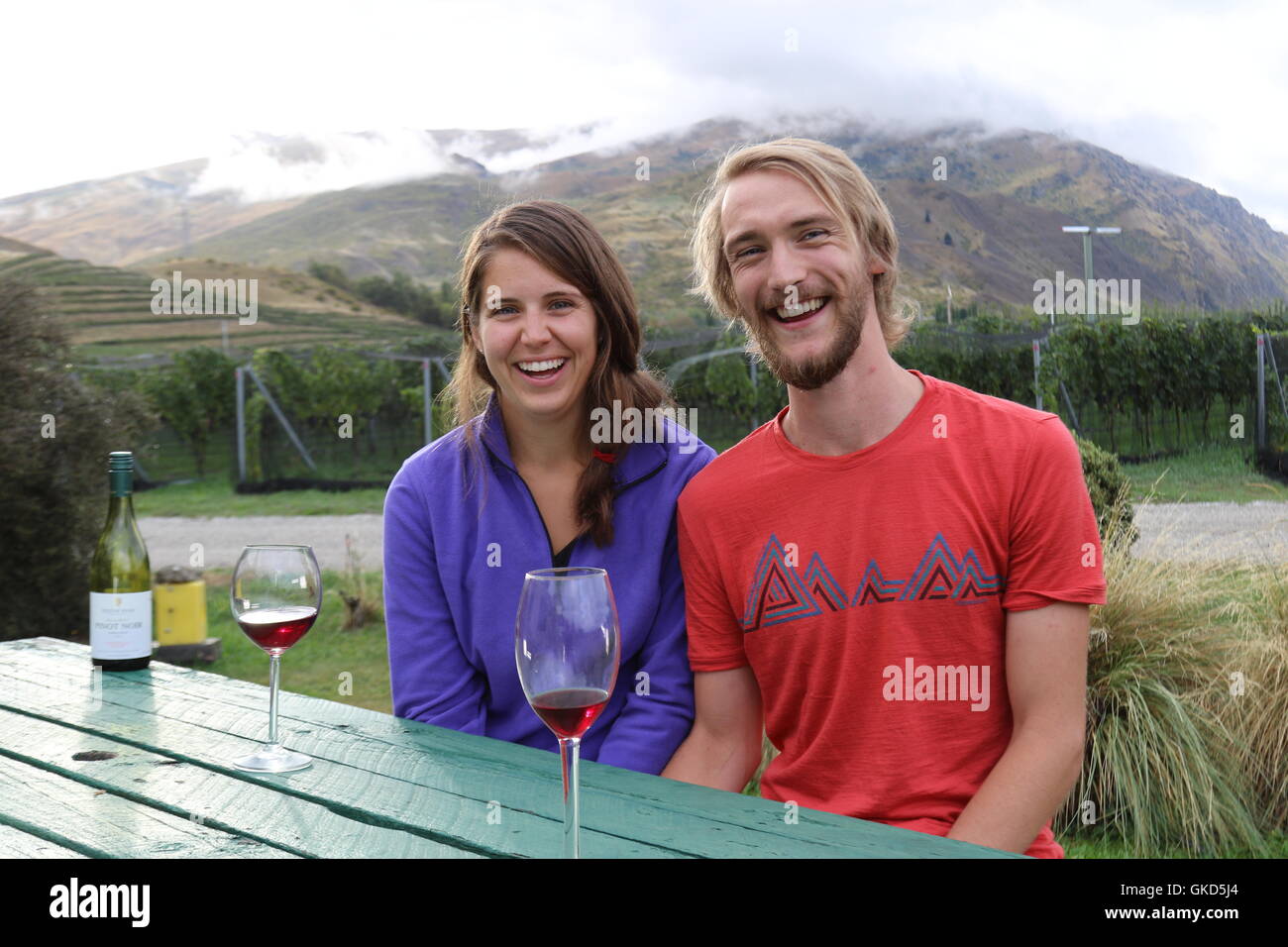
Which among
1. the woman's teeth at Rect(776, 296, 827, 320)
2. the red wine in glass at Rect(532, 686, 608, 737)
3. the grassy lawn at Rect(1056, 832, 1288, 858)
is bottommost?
the grassy lawn at Rect(1056, 832, 1288, 858)

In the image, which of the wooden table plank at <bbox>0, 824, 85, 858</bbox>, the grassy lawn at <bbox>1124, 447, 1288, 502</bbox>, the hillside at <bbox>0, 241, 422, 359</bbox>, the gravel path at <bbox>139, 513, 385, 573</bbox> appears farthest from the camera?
the hillside at <bbox>0, 241, 422, 359</bbox>

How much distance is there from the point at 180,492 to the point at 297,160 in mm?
85516

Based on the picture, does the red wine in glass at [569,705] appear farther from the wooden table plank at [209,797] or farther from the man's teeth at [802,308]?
the man's teeth at [802,308]

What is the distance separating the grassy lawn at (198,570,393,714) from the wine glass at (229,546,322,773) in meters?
4.40

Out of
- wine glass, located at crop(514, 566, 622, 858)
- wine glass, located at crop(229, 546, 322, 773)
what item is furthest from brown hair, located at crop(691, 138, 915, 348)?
wine glass, located at crop(514, 566, 622, 858)

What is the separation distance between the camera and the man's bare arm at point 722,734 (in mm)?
2143

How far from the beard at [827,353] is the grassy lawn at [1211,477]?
7933mm

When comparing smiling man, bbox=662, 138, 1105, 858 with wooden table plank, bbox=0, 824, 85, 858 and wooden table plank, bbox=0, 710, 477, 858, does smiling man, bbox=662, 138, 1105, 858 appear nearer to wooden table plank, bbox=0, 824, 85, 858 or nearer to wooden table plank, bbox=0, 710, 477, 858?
wooden table plank, bbox=0, 710, 477, 858

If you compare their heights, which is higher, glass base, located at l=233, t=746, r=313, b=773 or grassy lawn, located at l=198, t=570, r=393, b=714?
glass base, located at l=233, t=746, r=313, b=773

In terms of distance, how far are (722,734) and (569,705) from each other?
1.02 meters

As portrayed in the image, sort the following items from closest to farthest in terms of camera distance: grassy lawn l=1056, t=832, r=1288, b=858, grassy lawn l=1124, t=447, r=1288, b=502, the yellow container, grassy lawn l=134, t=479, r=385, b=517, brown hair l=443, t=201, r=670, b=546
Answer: brown hair l=443, t=201, r=670, b=546, grassy lawn l=1056, t=832, r=1288, b=858, the yellow container, grassy lawn l=1124, t=447, r=1288, b=502, grassy lawn l=134, t=479, r=385, b=517

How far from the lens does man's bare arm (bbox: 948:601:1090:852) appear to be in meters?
1.89

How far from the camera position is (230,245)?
7000cm
